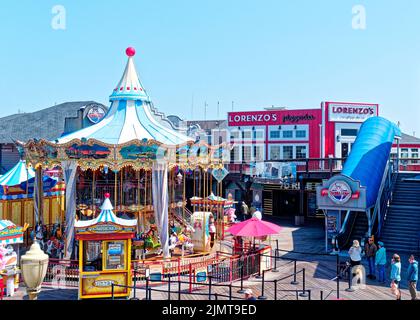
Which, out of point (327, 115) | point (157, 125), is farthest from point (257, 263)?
point (327, 115)

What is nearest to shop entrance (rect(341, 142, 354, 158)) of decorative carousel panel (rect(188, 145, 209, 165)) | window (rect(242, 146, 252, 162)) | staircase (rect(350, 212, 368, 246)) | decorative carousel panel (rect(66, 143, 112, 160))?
window (rect(242, 146, 252, 162))

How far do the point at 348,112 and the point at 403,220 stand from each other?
21.7 meters

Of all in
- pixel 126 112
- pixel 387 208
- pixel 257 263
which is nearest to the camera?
pixel 257 263

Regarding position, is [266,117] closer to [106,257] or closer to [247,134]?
[247,134]

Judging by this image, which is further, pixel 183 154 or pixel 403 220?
pixel 403 220

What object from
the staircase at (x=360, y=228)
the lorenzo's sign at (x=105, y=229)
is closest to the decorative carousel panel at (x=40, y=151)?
the lorenzo's sign at (x=105, y=229)

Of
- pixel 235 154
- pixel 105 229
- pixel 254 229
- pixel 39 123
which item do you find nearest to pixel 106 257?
pixel 105 229

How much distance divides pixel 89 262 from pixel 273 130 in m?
31.1

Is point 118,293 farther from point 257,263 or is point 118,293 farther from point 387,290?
point 387,290

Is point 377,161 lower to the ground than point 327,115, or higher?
lower

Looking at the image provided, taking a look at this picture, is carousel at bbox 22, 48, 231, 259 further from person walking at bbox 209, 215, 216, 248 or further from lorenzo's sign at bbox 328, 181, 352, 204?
lorenzo's sign at bbox 328, 181, 352, 204

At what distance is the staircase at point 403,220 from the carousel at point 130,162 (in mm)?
7678

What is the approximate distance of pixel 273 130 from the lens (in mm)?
43469

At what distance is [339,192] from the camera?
770 inches
